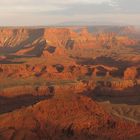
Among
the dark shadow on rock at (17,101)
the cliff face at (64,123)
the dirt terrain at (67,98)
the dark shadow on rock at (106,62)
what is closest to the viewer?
the cliff face at (64,123)

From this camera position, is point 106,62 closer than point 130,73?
No

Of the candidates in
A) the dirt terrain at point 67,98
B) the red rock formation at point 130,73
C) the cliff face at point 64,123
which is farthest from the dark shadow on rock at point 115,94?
the cliff face at point 64,123

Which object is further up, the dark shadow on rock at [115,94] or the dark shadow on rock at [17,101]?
the dark shadow on rock at [17,101]

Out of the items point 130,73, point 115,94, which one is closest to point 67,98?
point 115,94

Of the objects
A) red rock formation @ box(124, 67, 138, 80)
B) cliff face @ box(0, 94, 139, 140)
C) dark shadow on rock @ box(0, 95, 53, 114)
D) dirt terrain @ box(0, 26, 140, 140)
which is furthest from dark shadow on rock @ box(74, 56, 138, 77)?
cliff face @ box(0, 94, 139, 140)

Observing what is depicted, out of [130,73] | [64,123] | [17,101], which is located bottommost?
[17,101]

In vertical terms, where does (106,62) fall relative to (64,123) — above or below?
below

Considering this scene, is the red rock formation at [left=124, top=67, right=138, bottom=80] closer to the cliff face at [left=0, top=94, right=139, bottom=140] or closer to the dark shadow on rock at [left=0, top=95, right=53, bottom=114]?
the dark shadow on rock at [left=0, top=95, right=53, bottom=114]

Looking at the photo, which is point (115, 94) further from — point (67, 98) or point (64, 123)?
point (64, 123)

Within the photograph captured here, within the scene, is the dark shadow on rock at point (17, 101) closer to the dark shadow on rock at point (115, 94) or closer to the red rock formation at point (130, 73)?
the dark shadow on rock at point (115, 94)
